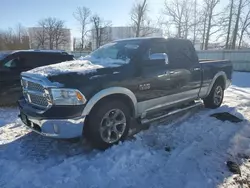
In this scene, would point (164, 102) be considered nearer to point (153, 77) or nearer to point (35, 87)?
point (153, 77)

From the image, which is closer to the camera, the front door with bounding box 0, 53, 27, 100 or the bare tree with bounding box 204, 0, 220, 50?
the front door with bounding box 0, 53, 27, 100

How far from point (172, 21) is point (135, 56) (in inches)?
1482

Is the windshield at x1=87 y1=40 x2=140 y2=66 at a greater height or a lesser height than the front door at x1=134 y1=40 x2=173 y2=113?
greater

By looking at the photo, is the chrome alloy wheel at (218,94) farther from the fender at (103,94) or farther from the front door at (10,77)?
the front door at (10,77)

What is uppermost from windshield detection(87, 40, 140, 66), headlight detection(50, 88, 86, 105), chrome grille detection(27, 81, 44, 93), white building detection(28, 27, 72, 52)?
white building detection(28, 27, 72, 52)

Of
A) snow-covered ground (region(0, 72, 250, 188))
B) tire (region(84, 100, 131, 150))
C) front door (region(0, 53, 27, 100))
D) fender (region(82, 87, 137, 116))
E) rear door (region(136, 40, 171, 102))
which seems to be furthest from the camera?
front door (region(0, 53, 27, 100))

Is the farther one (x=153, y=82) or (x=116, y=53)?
(x=116, y=53)

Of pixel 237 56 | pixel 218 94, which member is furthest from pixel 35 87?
pixel 237 56

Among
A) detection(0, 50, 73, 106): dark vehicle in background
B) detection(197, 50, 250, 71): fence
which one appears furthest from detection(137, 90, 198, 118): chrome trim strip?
detection(197, 50, 250, 71): fence

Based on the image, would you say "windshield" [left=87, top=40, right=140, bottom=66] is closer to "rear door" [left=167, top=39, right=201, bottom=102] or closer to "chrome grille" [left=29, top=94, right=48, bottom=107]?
"rear door" [left=167, top=39, right=201, bottom=102]

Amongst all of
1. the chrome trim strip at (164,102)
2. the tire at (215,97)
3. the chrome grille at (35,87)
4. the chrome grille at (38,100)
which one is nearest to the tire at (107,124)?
the chrome trim strip at (164,102)

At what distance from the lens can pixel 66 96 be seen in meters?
3.26

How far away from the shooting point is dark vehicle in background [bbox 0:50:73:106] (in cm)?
654

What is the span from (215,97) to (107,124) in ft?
12.5
